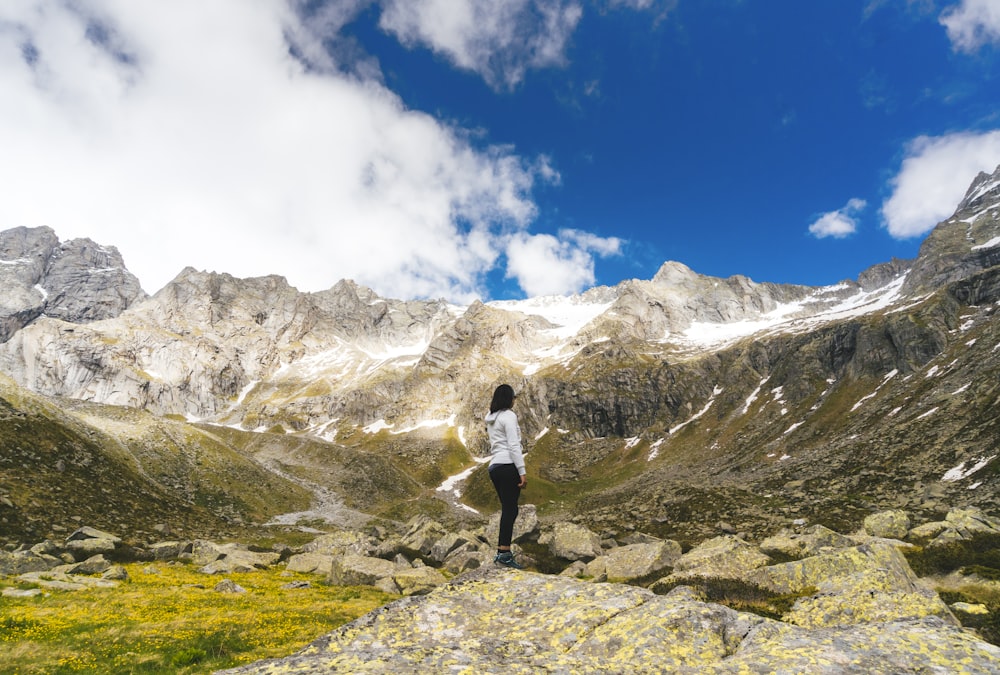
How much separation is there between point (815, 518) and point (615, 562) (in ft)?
209

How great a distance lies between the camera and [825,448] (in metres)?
131

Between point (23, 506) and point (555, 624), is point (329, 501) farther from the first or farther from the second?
point (555, 624)

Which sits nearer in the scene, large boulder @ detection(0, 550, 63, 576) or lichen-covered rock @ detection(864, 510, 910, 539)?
large boulder @ detection(0, 550, 63, 576)

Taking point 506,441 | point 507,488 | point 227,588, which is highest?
point 506,441

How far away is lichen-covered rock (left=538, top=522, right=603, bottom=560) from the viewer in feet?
147

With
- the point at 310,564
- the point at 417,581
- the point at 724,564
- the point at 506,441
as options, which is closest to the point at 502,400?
the point at 506,441

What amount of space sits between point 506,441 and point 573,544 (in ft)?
123

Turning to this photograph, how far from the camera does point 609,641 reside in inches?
344

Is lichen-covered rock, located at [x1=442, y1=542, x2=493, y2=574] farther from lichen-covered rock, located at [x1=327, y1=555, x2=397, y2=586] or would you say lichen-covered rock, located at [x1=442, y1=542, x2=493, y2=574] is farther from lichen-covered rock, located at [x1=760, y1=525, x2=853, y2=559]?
lichen-covered rock, located at [x1=760, y1=525, x2=853, y2=559]

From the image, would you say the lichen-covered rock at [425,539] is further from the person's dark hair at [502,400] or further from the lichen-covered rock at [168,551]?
the person's dark hair at [502,400]

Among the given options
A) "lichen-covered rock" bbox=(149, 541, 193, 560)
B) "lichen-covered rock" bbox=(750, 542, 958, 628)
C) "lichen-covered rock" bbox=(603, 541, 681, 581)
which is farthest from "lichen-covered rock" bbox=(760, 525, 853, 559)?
"lichen-covered rock" bbox=(149, 541, 193, 560)

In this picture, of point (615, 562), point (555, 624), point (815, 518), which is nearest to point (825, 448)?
point (815, 518)

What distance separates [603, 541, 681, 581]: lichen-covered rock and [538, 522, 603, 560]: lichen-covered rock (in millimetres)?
8861

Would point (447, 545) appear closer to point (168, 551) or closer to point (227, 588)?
point (227, 588)
